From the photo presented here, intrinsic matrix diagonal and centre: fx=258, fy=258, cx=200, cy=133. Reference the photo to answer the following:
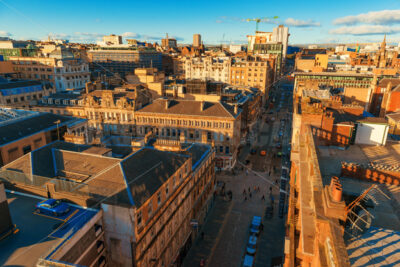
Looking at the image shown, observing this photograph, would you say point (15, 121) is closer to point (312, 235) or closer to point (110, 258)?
point (110, 258)

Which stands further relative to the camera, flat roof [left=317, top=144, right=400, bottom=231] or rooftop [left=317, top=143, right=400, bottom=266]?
flat roof [left=317, top=144, right=400, bottom=231]

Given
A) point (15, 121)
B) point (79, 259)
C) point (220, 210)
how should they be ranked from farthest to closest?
point (220, 210), point (15, 121), point (79, 259)

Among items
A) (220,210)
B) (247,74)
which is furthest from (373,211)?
(247,74)

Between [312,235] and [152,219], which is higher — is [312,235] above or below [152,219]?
above

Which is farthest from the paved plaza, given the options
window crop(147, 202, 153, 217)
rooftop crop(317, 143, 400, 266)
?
rooftop crop(317, 143, 400, 266)

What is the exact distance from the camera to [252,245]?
40406mm

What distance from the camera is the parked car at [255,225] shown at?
43250 millimetres

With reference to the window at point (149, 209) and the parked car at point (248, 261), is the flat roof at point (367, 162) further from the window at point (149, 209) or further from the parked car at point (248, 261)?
the parked car at point (248, 261)

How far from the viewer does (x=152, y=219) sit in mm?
29297

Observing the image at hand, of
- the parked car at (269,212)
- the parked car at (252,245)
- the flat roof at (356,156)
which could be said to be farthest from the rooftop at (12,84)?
the flat roof at (356,156)

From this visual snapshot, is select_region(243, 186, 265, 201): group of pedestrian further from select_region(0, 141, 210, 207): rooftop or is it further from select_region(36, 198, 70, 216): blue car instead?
select_region(36, 198, 70, 216): blue car

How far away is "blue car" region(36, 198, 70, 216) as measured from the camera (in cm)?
2589

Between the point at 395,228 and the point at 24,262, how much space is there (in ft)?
87.9

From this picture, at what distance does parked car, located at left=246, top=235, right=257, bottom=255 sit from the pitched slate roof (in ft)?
104
